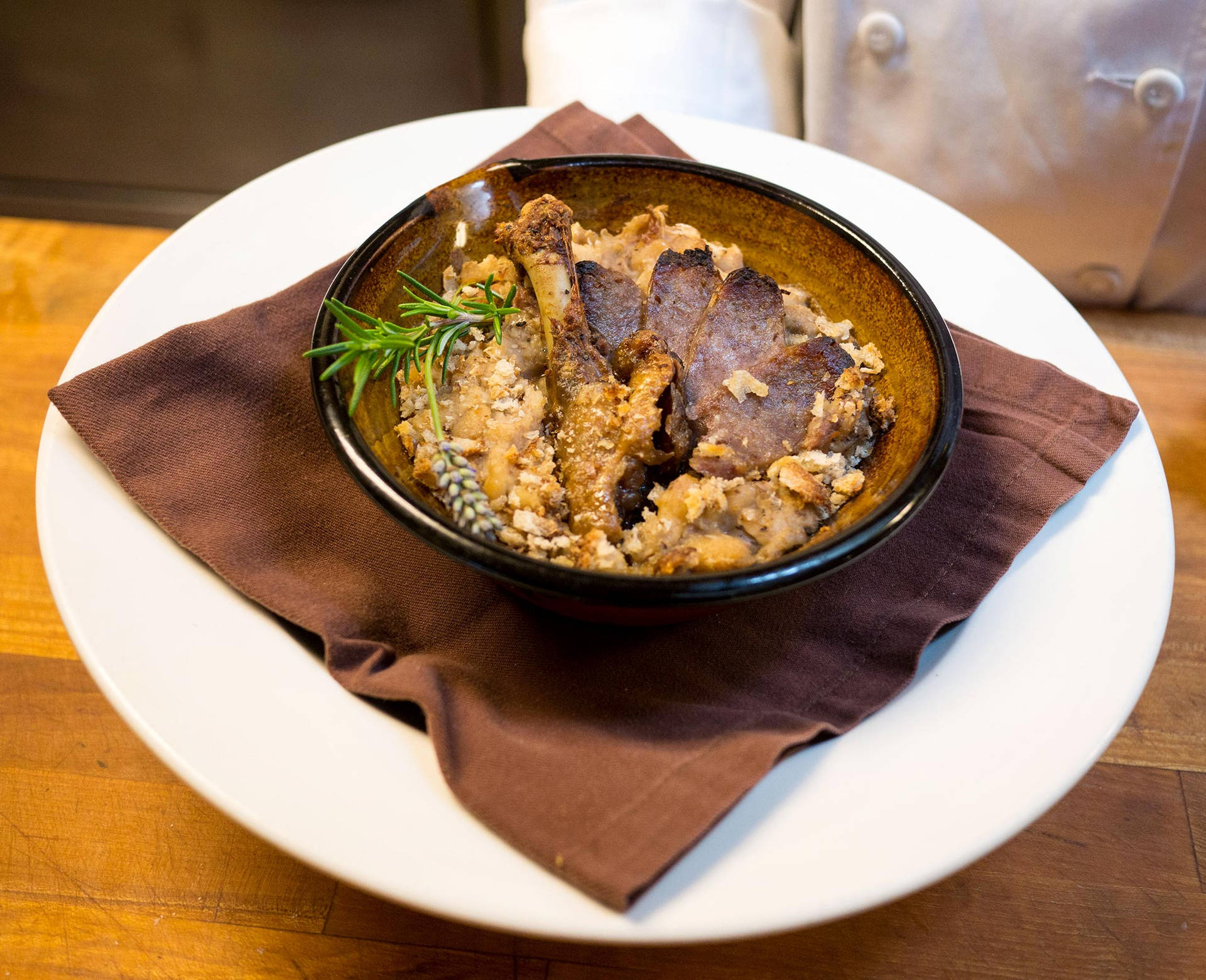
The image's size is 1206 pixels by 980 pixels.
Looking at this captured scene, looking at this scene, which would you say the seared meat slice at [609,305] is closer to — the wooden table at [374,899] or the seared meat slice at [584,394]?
the seared meat slice at [584,394]

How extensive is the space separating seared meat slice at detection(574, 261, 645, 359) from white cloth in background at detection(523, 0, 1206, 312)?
76 centimetres

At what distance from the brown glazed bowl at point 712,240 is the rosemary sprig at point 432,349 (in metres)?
0.02

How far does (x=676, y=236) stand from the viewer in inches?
44.4

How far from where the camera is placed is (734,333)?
990 millimetres

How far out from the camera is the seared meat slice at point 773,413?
91 cm

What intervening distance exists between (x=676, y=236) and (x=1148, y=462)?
1.92 feet

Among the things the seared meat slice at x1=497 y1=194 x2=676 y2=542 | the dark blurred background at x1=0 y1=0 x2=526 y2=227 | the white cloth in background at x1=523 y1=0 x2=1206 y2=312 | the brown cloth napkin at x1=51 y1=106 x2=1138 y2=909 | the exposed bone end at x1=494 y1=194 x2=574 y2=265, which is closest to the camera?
the brown cloth napkin at x1=51 y1=106 x2=1138 y2=909

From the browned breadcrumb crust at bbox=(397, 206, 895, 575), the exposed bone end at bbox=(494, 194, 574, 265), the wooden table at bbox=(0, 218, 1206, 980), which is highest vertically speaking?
the exposed bone end at bbox=(494, 194, 574, 265)

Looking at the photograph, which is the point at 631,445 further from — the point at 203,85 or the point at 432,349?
the point at 203,85

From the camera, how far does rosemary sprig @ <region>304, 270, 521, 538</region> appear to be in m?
0.86

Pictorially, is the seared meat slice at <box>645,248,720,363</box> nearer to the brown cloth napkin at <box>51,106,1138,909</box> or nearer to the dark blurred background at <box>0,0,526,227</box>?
the brown cloth napkin at <box>51,106,1138,909</box>

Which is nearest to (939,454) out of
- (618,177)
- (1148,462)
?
(1148,462)

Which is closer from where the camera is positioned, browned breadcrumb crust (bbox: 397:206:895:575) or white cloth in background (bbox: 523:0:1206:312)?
browned breadcrumb crust (bbox: 397:206:895:575)

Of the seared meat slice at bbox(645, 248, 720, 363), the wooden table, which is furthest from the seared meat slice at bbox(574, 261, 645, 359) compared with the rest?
the wooden table
